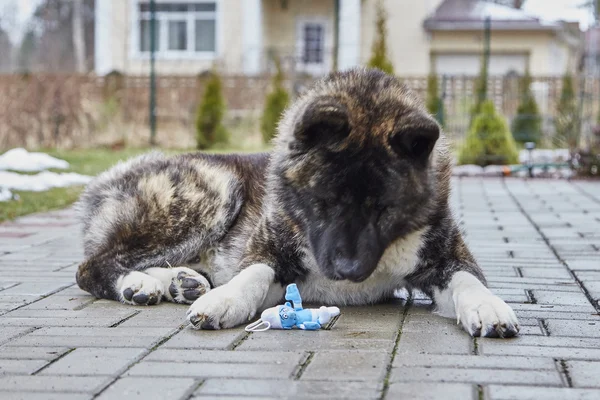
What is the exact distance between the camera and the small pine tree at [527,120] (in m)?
16.9

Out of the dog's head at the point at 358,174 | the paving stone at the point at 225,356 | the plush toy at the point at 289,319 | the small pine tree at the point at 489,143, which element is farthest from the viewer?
the small pine tree at the point at 489,143

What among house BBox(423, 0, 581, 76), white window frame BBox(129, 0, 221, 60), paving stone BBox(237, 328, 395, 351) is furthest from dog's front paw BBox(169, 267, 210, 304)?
house BBox(423, 0, 581, 76)

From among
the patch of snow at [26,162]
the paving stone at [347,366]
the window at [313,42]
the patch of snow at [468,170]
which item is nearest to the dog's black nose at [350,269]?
the paving stone at [347,366]

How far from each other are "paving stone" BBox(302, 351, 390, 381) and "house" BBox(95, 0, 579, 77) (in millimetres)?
23102

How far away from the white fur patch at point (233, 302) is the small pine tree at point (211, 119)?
14.2 m

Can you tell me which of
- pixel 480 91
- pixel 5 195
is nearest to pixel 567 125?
pixel 480 91

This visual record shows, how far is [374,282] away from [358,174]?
72 cm

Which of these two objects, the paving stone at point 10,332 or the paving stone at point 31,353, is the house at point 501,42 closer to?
the paving stone at point 10,332

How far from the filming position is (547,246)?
5.84m

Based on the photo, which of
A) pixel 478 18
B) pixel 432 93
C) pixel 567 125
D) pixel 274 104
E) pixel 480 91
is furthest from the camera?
pixel 478 18

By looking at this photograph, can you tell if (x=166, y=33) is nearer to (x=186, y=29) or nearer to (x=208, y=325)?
(x=186, y=29)

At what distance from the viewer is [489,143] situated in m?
14.2

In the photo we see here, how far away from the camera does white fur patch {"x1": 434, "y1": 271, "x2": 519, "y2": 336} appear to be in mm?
3205

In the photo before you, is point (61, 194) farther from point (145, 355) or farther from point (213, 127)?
point (213, 127)
